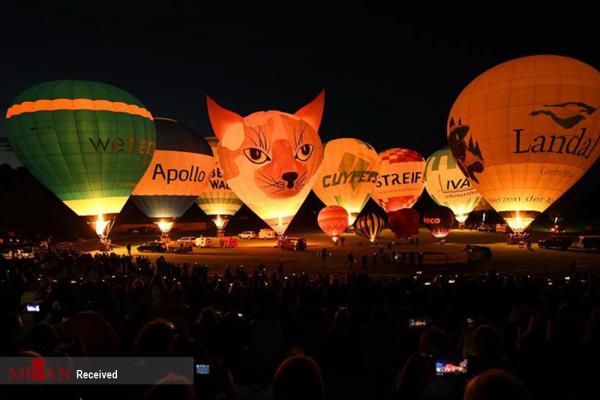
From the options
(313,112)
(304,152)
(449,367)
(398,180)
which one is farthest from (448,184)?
(449,367)

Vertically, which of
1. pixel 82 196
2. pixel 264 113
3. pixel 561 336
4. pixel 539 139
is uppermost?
pixel 264 113

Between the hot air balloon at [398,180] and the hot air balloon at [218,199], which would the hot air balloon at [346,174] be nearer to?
the hot air balloon at [398,180]

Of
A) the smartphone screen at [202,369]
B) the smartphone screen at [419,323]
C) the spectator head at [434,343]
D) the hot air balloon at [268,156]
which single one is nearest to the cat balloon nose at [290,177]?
the hot air balloon at [268,156]

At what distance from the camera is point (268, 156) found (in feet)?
61.0

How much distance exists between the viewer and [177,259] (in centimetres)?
1988

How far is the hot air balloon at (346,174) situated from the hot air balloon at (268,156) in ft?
25.1

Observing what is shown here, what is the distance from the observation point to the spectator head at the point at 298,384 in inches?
72.0

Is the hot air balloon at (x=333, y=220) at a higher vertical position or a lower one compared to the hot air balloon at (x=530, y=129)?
lower

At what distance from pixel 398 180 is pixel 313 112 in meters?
13.6

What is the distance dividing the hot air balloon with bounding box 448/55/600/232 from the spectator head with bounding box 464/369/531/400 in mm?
15904

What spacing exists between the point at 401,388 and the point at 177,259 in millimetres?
18760

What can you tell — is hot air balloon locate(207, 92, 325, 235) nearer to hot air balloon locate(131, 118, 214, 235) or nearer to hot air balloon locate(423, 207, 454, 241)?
hot air balloon locate(131, 118, 214, 235)

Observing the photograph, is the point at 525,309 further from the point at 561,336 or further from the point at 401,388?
the point at 401,388

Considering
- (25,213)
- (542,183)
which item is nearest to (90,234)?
(25,213)
